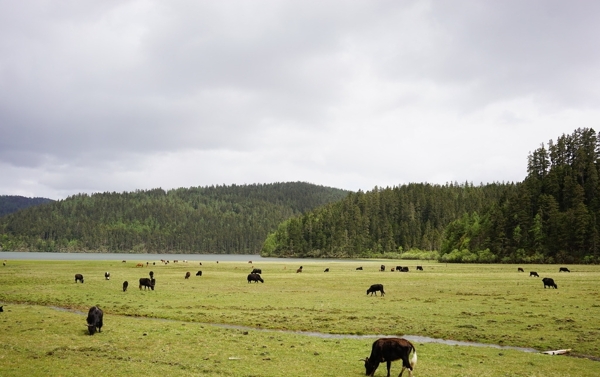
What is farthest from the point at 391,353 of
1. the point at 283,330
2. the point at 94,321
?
the point at 94,321

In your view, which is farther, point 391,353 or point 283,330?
point 283,330

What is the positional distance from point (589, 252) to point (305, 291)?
92.1 m

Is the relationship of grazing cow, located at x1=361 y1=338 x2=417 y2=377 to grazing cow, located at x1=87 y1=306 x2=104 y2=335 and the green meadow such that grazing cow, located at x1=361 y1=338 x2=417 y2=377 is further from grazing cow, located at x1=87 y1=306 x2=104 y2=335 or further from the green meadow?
grazing cow, located at x1=87 y1=306 x2=104 y2=335

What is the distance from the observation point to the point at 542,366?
17.1m

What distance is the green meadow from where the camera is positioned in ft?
55.2

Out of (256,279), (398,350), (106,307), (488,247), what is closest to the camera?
(398,350)

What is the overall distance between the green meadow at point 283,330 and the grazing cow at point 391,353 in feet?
2.90

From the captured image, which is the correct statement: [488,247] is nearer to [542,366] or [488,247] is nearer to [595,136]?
[595,136]

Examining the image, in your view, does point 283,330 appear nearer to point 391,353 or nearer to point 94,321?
point 94,321

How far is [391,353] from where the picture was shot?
50.4 feet

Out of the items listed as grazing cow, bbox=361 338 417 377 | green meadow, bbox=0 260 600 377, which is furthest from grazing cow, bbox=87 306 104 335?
grazing cow, bbox=361 338 417 377

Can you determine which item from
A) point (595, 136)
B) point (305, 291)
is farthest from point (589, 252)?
point (305, 291)

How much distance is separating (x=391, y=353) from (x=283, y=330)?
11.2 m

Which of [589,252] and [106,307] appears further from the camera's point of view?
[589,252]
